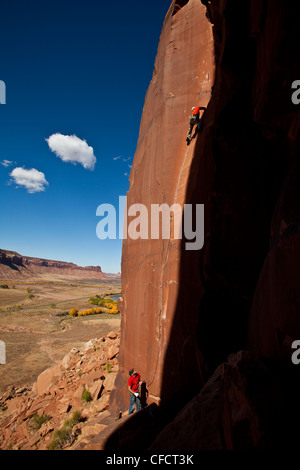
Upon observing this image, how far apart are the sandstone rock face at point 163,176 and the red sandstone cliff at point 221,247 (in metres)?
0.04

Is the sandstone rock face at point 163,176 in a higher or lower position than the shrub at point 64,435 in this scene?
higher

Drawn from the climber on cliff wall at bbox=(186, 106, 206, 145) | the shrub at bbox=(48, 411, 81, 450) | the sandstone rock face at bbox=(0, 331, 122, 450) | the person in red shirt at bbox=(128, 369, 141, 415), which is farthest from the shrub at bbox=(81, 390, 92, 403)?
the climber on cliff wall at bbox=(186, 106, 206, 145)

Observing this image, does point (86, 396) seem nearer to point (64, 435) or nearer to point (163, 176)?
point (64, 435)

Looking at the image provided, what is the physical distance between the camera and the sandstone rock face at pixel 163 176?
5637mm

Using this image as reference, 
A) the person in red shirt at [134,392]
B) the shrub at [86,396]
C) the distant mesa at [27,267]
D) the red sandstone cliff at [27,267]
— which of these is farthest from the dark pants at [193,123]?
the distant mesa at [27,267]

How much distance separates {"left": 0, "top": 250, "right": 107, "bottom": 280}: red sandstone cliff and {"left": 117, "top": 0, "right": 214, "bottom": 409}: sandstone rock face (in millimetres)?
110534

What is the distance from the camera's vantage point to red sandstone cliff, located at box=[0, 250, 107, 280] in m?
106

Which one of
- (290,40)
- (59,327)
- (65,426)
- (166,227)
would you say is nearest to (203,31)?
(290,40)

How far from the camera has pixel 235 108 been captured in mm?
4977

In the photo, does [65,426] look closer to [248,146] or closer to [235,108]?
[248,146]

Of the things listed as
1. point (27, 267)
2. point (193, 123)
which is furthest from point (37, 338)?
point (27, 267)

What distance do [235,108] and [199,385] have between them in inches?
234

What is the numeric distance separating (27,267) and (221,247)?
500ft

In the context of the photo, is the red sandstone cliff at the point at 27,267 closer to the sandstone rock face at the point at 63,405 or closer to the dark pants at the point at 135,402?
the sandstone rock face at the point at 63,405
